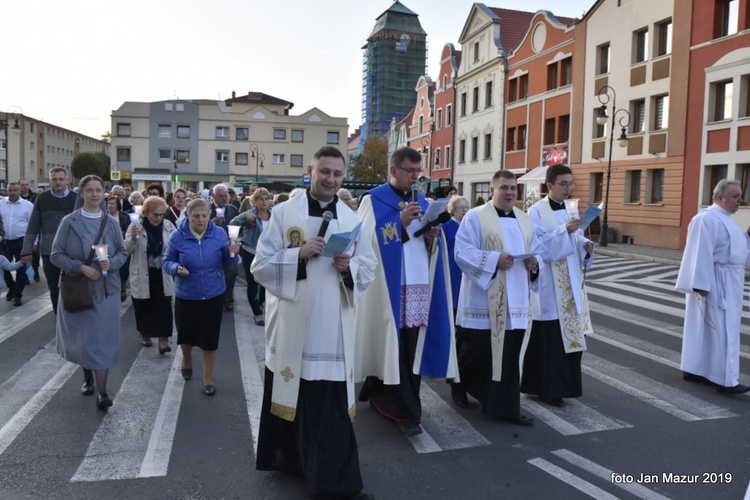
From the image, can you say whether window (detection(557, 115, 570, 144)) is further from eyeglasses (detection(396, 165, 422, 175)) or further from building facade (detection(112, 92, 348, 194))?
building facade (detection(112, 92, 348, 194))

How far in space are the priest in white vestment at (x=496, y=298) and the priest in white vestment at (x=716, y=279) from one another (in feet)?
6.43

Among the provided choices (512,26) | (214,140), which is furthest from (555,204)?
(214,140)

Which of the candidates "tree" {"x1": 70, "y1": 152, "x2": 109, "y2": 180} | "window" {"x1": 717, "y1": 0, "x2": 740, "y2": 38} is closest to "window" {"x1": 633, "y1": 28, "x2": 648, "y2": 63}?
"window" {"x1": 717, "y1": 0, "x2": 740, "y2": 38}

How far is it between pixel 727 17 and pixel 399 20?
72740mm

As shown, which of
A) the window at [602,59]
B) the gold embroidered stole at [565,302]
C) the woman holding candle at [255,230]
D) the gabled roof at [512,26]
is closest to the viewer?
the gold embroidered stole at [565,302]

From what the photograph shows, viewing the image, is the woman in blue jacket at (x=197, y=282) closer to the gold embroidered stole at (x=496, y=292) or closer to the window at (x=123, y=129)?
the gold embroidered stole at (x=496, y=292)

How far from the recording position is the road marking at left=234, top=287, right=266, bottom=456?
5324mm

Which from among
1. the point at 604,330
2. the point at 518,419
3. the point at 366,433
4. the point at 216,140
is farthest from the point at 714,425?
the point at 216,140

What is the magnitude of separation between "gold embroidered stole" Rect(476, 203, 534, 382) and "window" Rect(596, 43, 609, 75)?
2636 centimetres

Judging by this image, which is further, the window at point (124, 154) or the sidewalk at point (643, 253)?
the window at point (124, 154)

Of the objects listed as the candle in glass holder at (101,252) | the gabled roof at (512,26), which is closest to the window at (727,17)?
the gabled roof at (512,26)

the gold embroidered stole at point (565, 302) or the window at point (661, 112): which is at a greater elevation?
the window at point (661, 112)

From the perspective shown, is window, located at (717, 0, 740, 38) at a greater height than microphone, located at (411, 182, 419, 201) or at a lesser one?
greater

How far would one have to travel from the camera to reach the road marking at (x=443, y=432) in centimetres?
464
